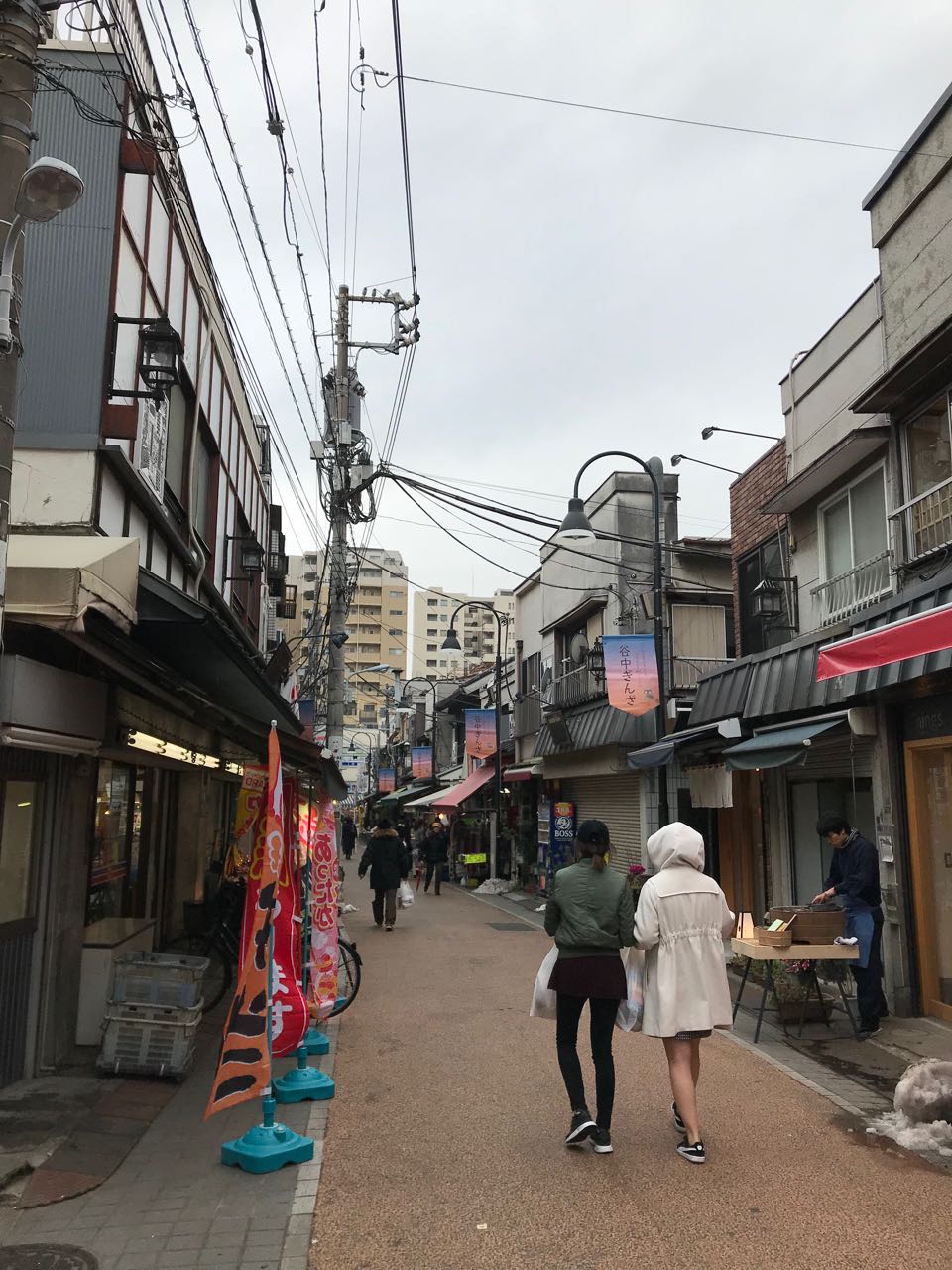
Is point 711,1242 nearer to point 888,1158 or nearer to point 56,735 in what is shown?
point 888,1158

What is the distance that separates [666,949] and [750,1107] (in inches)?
71.4

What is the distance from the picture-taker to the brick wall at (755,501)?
14125 mm

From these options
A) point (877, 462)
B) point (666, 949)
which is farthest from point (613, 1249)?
point (877, 462)

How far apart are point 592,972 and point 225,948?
599 cm

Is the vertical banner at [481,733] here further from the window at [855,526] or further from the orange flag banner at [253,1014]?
the orange flag banner at [253,1014]

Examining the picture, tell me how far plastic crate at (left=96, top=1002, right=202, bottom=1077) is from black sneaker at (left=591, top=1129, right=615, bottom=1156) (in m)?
3.31

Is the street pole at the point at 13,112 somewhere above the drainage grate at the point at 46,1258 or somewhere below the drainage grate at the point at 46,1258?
above

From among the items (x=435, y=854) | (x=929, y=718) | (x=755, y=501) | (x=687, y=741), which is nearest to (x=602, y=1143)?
(x=929, y=718)

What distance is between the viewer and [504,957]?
1387 cm

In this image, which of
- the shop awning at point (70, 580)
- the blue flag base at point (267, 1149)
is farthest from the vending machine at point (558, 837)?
the shop awning at point (70, 580)

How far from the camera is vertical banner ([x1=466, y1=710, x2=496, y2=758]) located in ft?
89.4

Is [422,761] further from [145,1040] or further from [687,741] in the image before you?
[145,1040]

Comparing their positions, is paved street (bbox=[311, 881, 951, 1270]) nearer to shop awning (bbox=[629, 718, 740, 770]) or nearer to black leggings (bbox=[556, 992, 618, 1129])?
black leggings (bbox=[556, 992, 618, 1129])

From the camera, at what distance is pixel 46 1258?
14.1 feet
